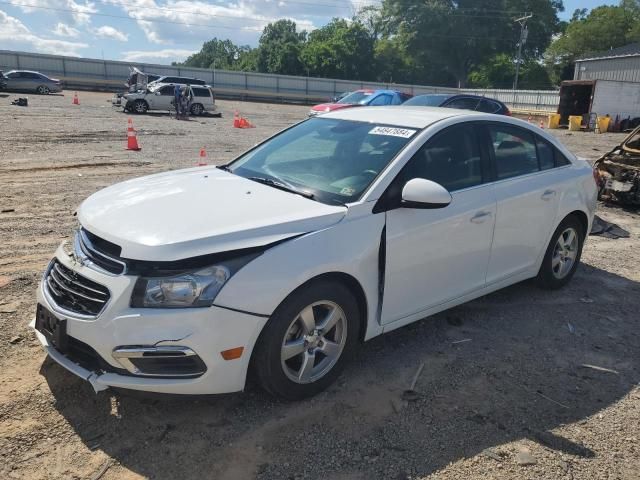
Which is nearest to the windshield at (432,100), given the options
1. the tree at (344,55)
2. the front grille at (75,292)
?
the front grille at (75,292)

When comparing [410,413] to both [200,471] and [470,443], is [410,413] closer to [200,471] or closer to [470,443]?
[470,443]

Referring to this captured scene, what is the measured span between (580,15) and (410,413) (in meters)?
110

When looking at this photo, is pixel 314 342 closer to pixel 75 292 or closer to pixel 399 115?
pixel 75 292

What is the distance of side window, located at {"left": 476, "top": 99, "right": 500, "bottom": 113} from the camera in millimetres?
14406

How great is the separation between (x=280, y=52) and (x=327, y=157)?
77.0m

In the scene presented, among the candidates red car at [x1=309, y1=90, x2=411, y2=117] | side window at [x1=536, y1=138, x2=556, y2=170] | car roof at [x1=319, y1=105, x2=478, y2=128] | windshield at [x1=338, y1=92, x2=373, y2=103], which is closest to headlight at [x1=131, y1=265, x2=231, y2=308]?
car roof at [x1=319, y1=105, x2=478, y2=128]

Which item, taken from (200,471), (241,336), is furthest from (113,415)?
(241,336)

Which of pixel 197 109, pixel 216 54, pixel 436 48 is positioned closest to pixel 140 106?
pixel 197 109

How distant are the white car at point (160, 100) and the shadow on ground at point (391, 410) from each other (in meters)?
23.8

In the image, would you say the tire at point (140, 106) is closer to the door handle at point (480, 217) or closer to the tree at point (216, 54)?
the door handle at point (480, 217)

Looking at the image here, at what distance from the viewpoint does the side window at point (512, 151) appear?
4441mm

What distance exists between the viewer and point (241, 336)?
2.88 metres

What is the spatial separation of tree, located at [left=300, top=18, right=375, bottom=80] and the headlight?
248 ft

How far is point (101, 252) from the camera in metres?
3.02
